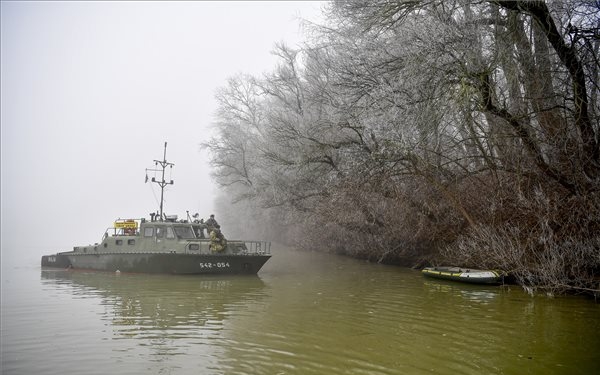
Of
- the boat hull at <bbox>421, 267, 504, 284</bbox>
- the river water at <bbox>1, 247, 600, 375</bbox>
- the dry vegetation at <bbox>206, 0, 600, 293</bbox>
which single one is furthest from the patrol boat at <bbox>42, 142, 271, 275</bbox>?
the boat hull at <bbox>421, 267, 504, 284</bbox>

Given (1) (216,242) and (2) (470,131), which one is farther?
(1) (216,242)

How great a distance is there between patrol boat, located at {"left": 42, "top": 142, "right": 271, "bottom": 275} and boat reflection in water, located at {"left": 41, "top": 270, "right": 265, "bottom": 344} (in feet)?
1.28

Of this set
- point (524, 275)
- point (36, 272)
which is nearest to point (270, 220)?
point (36, 272)

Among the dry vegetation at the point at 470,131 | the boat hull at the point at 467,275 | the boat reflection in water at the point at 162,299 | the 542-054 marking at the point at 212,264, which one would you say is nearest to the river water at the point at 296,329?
the boat reflection in water at the point at 162,299

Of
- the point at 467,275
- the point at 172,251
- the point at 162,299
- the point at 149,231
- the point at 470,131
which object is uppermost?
the point at 470,131

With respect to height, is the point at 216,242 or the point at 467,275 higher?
the point at 216,242

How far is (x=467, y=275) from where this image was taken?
13.8 metres

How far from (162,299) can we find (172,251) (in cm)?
468

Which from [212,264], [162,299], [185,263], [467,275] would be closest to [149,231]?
[185,263]

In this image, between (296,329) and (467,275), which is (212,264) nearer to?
(296,329)

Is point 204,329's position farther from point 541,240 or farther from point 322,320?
point 541,240

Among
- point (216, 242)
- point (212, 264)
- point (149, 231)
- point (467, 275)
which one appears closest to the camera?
point (467, 275)

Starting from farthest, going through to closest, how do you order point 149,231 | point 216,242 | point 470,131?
point 149,231 → point 216,242 → point 470,131

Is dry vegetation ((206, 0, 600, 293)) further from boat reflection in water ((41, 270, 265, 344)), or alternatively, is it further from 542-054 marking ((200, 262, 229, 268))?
boat reflection in water ((41, 270, 265, 344))
